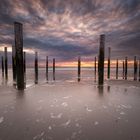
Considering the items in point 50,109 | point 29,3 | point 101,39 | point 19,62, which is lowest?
point 50,109

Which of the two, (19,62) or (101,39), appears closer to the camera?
(19,62)

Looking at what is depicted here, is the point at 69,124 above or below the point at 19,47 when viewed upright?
below

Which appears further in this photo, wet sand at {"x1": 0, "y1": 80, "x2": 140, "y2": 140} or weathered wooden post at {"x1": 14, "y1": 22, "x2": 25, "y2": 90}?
weathered wooden post at {"x1": 14, "y1": 22, "x2": 25, "y2": 90}

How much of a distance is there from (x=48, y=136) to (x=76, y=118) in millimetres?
1218

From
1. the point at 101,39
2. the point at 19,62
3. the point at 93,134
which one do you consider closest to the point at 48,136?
the point at 93,134

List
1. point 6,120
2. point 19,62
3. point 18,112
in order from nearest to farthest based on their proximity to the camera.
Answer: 1. point 6,120
2. point 18,112
3. point 19,62

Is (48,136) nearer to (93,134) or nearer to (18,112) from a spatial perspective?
(93,134)

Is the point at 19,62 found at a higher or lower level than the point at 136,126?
higher

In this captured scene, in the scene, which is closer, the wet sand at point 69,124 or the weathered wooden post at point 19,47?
the wet sand at point 69,124

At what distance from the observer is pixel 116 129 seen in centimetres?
299

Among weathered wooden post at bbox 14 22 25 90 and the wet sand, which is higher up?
weathered wooden post at bbox 14 22 25 90

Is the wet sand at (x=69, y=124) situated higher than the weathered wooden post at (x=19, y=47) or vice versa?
the weathered wooden post at (x=19, y=47)

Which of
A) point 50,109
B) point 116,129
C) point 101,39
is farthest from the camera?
point 101,39

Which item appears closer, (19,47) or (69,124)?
(69,124)
